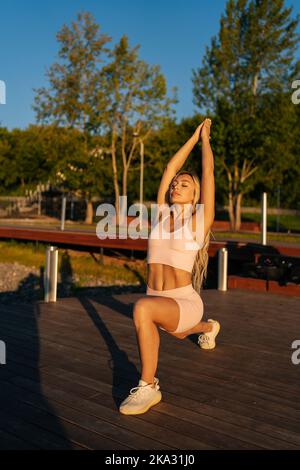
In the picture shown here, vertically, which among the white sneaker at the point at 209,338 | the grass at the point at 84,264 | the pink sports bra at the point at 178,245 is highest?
the pink sports bra at the point at 178,245

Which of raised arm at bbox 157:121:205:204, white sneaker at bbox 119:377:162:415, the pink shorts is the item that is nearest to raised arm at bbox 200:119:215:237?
raised arm at bbox 157:121:205:204

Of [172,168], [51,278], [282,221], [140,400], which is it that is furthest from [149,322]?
[282,221]

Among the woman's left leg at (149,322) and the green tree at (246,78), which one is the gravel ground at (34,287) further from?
the green tree at (246,78)

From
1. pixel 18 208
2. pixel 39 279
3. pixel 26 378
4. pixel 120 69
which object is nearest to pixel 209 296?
pixel 26 378

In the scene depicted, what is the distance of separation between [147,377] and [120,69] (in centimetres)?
3372

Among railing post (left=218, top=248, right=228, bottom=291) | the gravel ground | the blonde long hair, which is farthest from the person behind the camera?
the gravel ground

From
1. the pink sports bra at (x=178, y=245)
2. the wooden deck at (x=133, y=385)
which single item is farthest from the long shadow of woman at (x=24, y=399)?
the pink sports bra at (x=178, y=245)

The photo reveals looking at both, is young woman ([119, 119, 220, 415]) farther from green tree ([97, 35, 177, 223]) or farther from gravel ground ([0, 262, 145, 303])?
green tree ([97, 35, 177, 223])

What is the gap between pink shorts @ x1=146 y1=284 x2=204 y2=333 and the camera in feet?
12.2

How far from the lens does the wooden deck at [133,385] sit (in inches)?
125

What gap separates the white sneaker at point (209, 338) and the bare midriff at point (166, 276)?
173 centimetres

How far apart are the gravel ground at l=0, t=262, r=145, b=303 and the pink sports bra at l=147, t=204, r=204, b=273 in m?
12.2

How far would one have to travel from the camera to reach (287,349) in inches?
220

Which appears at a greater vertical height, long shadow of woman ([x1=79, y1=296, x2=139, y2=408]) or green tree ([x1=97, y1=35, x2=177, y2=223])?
green tree ([x1=97, y1=35, x2=177, y2=223])
